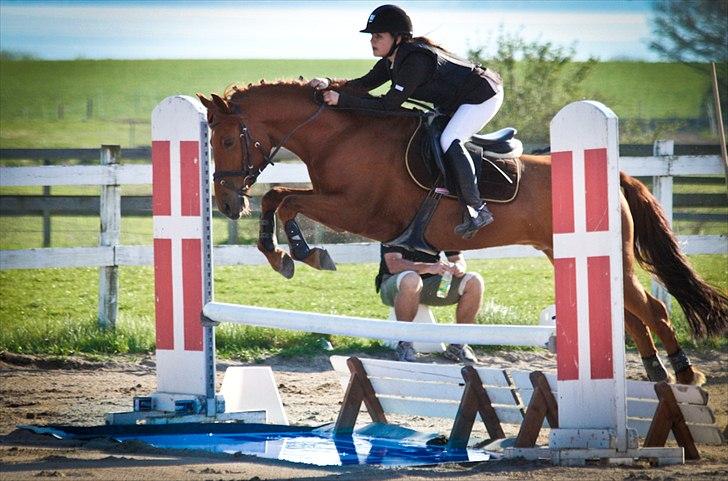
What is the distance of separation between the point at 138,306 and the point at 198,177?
6.18 metres

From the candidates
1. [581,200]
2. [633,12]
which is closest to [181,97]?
[581,200]

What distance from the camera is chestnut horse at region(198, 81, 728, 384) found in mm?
5797

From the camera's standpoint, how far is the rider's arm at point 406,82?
5.61 meters

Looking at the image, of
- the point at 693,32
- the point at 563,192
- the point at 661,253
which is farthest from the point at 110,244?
the point at 693,32

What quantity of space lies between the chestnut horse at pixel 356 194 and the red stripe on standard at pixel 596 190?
1.63m

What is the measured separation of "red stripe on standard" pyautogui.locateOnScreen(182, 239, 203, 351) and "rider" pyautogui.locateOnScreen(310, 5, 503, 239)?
3.76 ft

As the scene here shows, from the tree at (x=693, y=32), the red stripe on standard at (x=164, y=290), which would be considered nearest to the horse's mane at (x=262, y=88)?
the red stripe on standard at (x=164, y=290)

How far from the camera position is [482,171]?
6.01 meters

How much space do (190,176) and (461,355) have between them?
297 cm

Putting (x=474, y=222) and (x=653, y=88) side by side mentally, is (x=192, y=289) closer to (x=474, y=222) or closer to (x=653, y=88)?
(x=474, y=222)

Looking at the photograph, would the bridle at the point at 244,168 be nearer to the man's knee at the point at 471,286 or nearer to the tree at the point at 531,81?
the man's knee at the point at 471,286

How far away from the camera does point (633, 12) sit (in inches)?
1265

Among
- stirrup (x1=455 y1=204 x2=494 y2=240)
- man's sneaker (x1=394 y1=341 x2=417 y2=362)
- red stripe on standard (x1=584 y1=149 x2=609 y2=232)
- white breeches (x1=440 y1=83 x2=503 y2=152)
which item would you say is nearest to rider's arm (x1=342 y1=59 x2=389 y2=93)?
white breeches (x1=440 y1=83 x2=503 y2=152)

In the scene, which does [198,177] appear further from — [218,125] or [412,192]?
[412,192]
